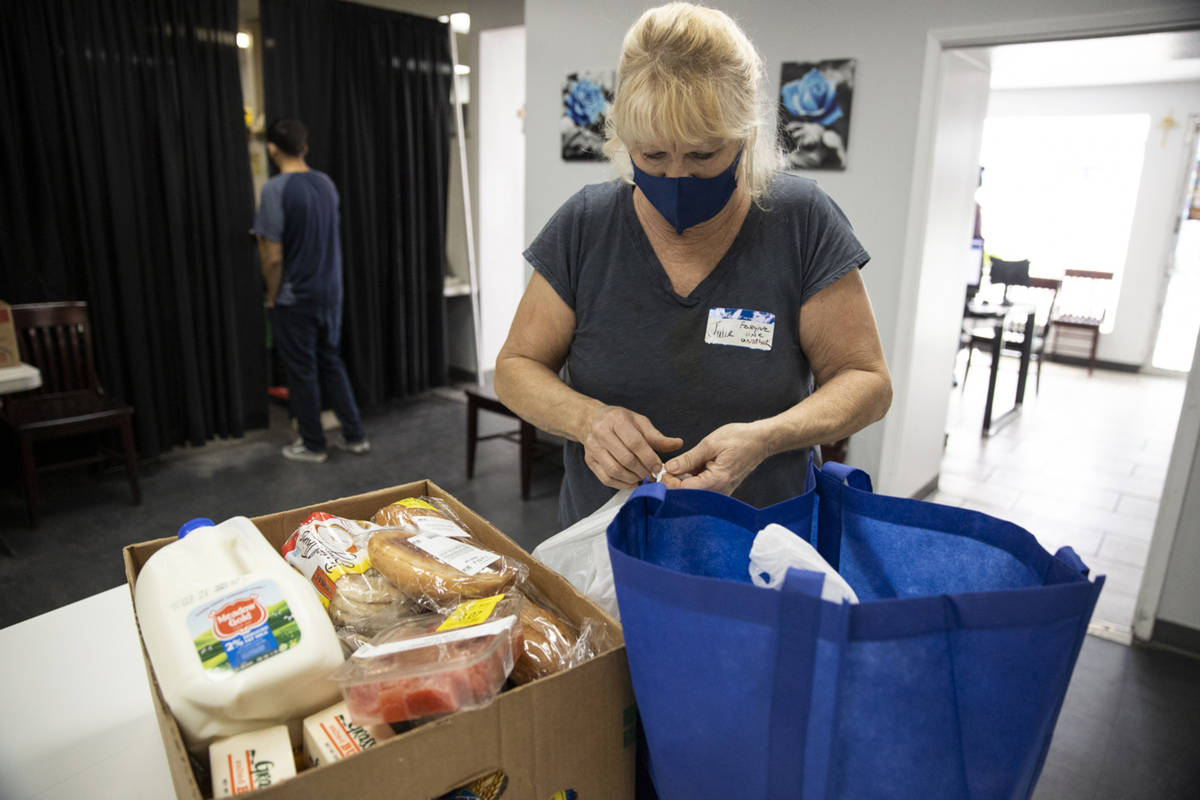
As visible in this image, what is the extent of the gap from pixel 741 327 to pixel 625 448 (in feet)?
0.96

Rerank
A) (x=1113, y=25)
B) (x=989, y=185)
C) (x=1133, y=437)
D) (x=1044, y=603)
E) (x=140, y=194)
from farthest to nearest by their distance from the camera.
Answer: (x=989, y=185) → (x=1133, y=437) → (x=140, y=194) → (x=1113, y=25) → (x=1044, y=603)

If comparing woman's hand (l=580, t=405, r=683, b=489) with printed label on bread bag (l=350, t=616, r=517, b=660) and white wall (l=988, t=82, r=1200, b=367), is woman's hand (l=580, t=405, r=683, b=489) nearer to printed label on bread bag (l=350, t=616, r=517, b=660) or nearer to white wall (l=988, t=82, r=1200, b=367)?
printed label on bread bag (l=350, t=616, r=517, b=660)

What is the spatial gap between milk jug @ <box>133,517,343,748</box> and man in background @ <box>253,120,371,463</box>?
12.2ft

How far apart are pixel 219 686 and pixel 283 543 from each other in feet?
1.21

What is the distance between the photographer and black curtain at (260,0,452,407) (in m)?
4.63

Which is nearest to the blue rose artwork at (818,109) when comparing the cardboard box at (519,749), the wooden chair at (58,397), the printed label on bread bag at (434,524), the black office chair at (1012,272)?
the printed label on bread bag at (434,524)

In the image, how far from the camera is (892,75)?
300 centimetres

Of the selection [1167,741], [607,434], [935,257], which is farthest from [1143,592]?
[607,434]

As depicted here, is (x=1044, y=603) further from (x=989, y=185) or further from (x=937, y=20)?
(x=989, y=185)

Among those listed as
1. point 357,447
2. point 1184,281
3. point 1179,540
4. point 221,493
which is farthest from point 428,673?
point 1184,281

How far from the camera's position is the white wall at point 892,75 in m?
2.68

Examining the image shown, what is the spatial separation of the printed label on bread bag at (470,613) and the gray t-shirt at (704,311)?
1.62 feet

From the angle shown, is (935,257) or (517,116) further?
(517,116)

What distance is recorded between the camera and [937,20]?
9.36 ft
